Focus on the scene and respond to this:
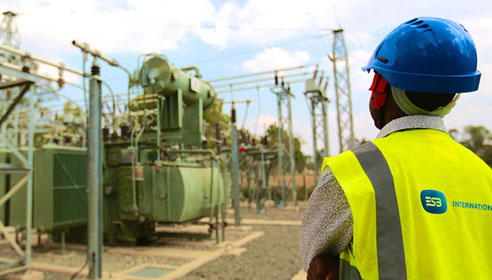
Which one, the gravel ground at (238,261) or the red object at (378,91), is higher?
the red object at (378,91)

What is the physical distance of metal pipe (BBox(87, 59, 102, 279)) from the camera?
4980 millimetres

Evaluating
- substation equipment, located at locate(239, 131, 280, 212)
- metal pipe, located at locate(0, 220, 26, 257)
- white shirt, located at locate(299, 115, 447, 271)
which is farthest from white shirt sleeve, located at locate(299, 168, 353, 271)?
substation equipment, located at locate(239, 131, 280, 212)

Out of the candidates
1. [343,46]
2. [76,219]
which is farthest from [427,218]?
Result: [343,46]

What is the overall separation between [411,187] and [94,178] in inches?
187

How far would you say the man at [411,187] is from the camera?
107cm

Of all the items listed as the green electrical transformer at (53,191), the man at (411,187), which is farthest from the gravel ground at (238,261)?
Answer: the man at (411,187)

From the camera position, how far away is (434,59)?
4.16 feet

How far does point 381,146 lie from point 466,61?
1.47 ft

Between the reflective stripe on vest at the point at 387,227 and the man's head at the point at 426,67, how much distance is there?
1.10 feet

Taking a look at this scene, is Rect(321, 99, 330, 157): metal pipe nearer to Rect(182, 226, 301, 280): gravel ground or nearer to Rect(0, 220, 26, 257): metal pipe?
Rect(182, 226, 301, 280): gravel ground

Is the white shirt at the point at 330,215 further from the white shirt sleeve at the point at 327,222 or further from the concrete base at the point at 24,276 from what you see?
the concrete base at the point at 24,276

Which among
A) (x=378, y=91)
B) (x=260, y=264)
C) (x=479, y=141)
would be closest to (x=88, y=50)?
(x=260, y=264)

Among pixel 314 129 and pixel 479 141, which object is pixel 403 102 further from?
pixel 314 129

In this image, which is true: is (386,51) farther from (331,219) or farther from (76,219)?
(76,219)
